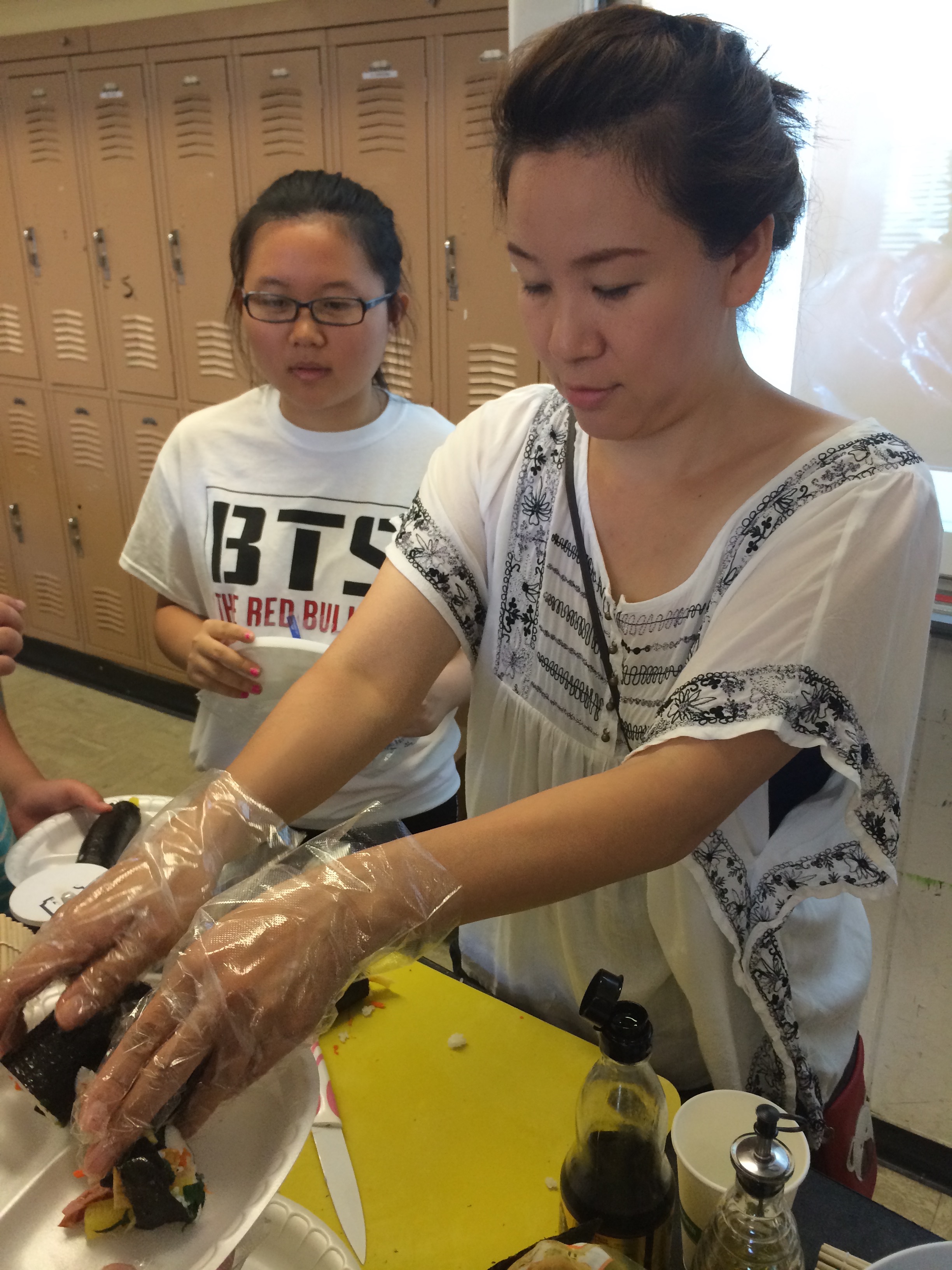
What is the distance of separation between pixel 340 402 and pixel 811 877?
1049 millimetres

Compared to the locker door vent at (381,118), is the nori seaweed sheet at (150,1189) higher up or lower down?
lower down

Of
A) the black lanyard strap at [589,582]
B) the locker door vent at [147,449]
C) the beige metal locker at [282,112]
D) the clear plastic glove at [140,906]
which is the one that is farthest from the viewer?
the locker door vent at [147,449]

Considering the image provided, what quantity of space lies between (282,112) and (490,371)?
92 centimetres

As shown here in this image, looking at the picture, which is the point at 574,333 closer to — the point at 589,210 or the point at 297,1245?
the point at 589,210

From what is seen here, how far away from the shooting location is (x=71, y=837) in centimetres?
118

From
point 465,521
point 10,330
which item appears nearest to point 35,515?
point 10,330

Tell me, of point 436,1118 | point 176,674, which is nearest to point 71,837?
point 436,1118

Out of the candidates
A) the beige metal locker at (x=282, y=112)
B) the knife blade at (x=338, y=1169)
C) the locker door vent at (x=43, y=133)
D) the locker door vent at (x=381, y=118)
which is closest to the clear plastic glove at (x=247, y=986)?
the knife blade at (x=338, y=1169)

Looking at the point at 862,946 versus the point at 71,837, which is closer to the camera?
the point at 862,946

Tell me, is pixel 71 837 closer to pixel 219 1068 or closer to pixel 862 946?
pixel 219 1068

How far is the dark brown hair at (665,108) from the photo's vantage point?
75 cm

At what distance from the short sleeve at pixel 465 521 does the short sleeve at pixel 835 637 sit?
0.98ft

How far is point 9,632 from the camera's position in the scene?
1.35 metres

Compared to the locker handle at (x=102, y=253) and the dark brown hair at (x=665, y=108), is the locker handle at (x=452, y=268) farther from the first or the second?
the dark brown hair at (x=665, y=108)
